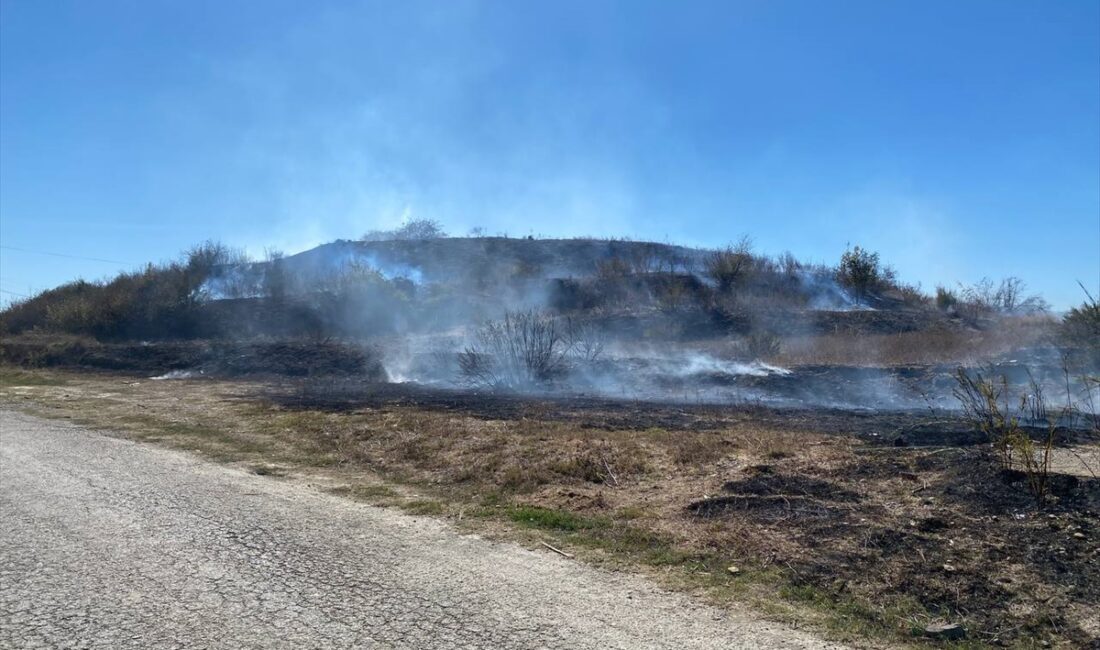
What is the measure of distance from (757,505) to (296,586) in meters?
3.85

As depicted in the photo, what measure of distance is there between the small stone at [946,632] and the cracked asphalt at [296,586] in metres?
0.64

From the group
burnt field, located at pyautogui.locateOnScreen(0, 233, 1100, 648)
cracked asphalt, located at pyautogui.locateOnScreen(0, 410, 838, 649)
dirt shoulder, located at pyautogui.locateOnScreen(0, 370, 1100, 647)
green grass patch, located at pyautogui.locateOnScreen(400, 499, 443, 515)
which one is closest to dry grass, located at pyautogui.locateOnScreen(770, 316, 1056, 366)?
burnt field, located at pyautogui.locateOnScreen(0, 233, 1100, 648)

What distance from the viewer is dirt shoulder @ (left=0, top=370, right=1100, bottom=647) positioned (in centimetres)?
444

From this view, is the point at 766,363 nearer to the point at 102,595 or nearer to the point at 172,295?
the point at 102,595

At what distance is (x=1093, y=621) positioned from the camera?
13.4 feet

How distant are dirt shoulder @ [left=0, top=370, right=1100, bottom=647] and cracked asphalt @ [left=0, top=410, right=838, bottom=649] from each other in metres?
0.49

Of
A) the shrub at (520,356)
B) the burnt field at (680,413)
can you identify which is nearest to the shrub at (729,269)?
the burnt field at (680,413)

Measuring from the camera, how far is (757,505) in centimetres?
640

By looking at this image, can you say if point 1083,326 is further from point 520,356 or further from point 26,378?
point 26,378

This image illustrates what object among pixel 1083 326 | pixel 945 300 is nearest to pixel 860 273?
pixel 945 300

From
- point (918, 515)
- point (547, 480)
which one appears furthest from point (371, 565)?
point (918, 515)

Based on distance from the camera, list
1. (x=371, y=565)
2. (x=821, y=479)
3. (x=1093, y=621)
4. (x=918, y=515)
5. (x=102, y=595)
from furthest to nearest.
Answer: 1. (x=821, y=479)
2. (x=918, y=515)
3. (x=371, y=565)
4. (x=102, y=595)
5. (x=1093, y=621)

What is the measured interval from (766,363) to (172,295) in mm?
27440

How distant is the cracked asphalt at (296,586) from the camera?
396 cm
